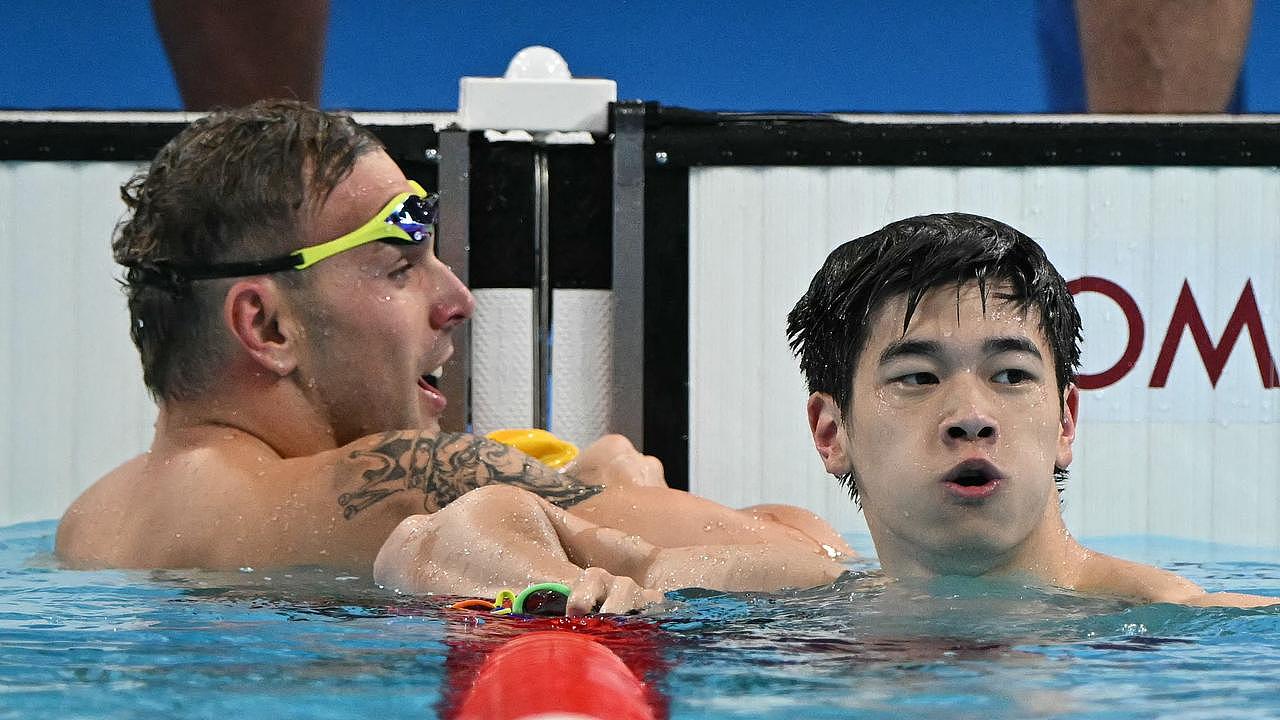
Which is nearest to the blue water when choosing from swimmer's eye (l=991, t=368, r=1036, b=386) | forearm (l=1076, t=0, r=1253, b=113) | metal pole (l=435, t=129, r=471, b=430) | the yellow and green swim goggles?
swimmer's eye (l=991, t=368, r=1036, b=386)

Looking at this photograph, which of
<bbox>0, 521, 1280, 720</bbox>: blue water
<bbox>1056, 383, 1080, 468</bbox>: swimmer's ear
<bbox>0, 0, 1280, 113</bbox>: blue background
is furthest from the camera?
<bbox>0, 0, 1280, 113</bbox>: blue background

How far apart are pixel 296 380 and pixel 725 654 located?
136 cm

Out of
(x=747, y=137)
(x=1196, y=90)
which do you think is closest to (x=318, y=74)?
(x=747, y=137)

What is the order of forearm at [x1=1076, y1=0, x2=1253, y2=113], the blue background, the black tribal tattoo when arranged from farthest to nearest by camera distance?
the blue background < forearm at [x1=1076, y1=0, x2=1253, y2=113] < the black tribal tattoo

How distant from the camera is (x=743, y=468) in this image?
375 centimetres

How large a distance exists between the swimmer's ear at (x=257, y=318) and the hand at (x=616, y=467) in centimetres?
66

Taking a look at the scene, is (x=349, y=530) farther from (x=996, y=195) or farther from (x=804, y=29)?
(x=804, y=29)

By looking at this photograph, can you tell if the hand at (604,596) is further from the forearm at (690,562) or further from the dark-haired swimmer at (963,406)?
the dark-haired swimmer at (963,406)

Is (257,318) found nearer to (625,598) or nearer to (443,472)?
(443,472)

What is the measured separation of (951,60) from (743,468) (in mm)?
2752

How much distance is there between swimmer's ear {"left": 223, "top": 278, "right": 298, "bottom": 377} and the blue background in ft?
9.97

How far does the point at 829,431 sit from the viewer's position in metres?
2.19

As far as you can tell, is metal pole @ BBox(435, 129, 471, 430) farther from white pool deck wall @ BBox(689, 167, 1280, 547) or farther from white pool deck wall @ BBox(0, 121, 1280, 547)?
white pool deck wall @ BBox(689, 167, 1280, 547)

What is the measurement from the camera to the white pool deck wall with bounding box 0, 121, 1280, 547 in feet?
12.1
